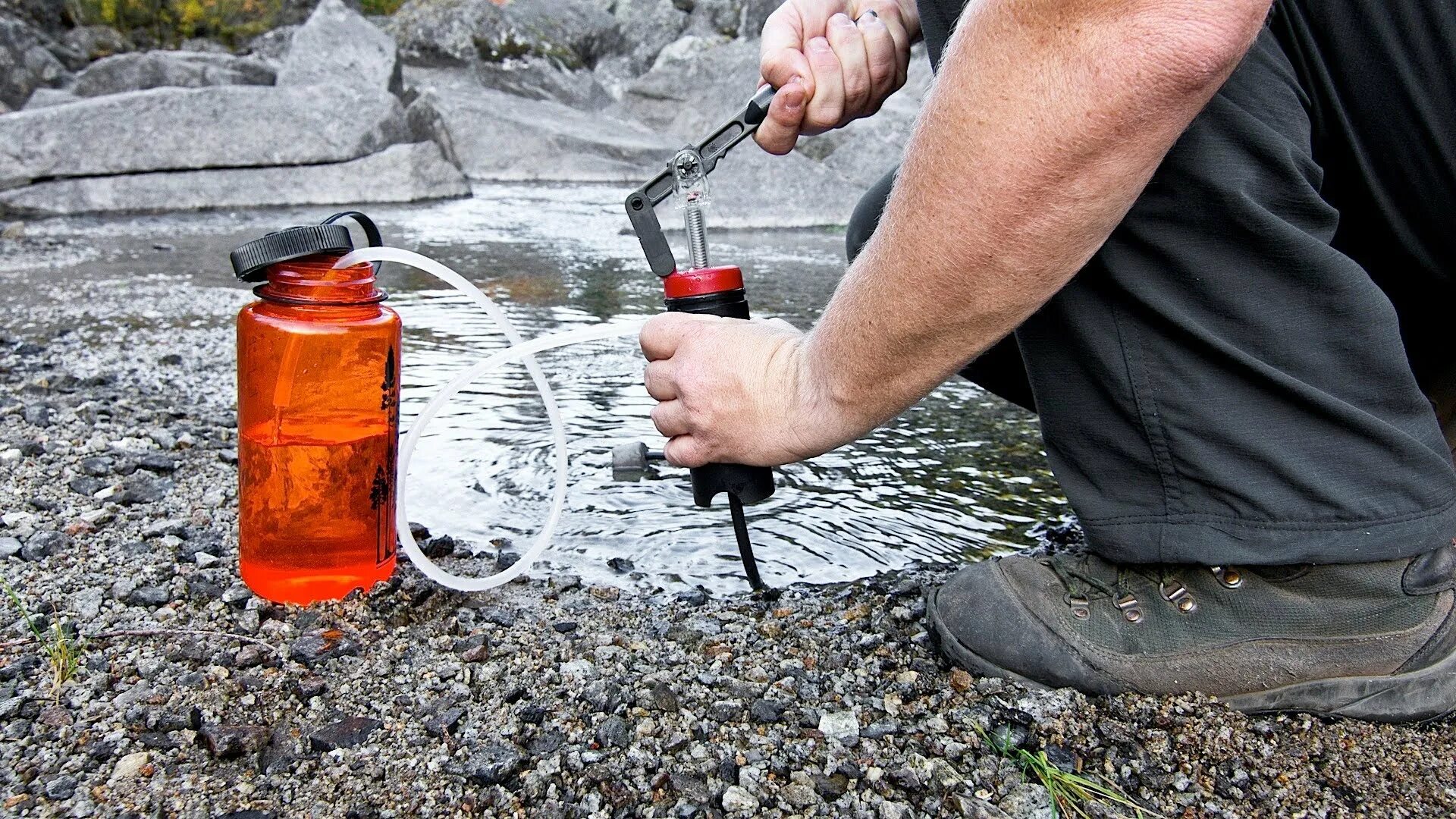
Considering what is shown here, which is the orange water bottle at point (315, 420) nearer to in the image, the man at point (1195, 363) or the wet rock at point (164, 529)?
the wet rock at point (164, 529)

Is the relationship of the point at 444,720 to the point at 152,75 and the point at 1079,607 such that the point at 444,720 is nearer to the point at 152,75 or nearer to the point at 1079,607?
the point at 1079,607

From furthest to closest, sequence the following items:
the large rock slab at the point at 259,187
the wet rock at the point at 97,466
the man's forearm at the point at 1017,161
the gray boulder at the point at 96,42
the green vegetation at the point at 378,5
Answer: the green vegetation at the point at 378,5
the gray boulder at the point at 96,42
the large rock slab at the point at 259,187
the wet rock at the point at 97,466
the man's forearm at the point at 1017,161

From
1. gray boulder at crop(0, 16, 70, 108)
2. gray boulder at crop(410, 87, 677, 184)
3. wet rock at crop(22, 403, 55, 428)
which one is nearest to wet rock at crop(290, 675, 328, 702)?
wet rock at crop(22, 403, 55, 428)

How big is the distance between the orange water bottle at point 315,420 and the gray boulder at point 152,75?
494 inches

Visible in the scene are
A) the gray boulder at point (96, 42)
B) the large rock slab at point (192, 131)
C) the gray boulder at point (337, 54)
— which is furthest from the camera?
the gray boulder at point (96, 42)

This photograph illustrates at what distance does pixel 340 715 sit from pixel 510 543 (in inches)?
25.2

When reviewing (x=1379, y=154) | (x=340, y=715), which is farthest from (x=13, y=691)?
(x=1379, y=154)

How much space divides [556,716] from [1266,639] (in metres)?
0.99

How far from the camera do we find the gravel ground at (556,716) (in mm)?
1239

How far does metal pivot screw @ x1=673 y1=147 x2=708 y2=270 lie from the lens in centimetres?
172

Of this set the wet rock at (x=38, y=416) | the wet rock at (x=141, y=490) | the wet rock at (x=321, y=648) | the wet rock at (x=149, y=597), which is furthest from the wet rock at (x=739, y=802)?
the wet rock at (x=38, y=416)

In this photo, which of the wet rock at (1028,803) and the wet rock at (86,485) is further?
the wet rock at (86,485)

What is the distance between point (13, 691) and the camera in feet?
4.45

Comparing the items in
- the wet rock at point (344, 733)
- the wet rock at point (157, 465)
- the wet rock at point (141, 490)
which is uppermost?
the wet rock at point (344, 733)
